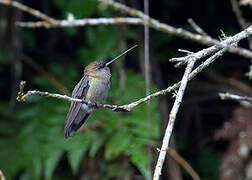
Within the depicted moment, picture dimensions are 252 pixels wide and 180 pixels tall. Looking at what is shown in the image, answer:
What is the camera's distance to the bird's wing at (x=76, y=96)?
3.89 meters

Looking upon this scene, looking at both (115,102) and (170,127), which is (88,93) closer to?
(115,102)

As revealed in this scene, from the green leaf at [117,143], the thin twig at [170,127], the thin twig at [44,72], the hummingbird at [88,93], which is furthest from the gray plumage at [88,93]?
the thin twig at [170,127]

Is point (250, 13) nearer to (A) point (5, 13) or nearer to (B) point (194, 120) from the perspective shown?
(B) point (194, 120)

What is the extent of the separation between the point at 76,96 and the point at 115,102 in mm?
1491

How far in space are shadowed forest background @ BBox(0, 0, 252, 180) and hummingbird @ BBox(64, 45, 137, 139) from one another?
3.15 feet

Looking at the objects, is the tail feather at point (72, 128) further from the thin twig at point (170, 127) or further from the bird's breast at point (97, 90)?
the thin twig at point (170, 127)

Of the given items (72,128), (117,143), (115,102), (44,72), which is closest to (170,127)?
(72,128)

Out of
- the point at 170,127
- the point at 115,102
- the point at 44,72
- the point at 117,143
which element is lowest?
the point at 117,143

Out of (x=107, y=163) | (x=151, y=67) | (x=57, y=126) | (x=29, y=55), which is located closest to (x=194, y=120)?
(x=151, y=67)

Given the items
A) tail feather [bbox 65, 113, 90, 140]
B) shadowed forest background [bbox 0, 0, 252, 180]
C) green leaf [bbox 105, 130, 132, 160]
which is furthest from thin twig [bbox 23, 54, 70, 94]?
tail feather [bbox 65, 113, 90, 140]

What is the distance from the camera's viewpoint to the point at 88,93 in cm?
441

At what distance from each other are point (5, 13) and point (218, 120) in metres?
3.12

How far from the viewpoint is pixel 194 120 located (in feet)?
21.3

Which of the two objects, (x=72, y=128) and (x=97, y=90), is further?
(x=97, y=90)
